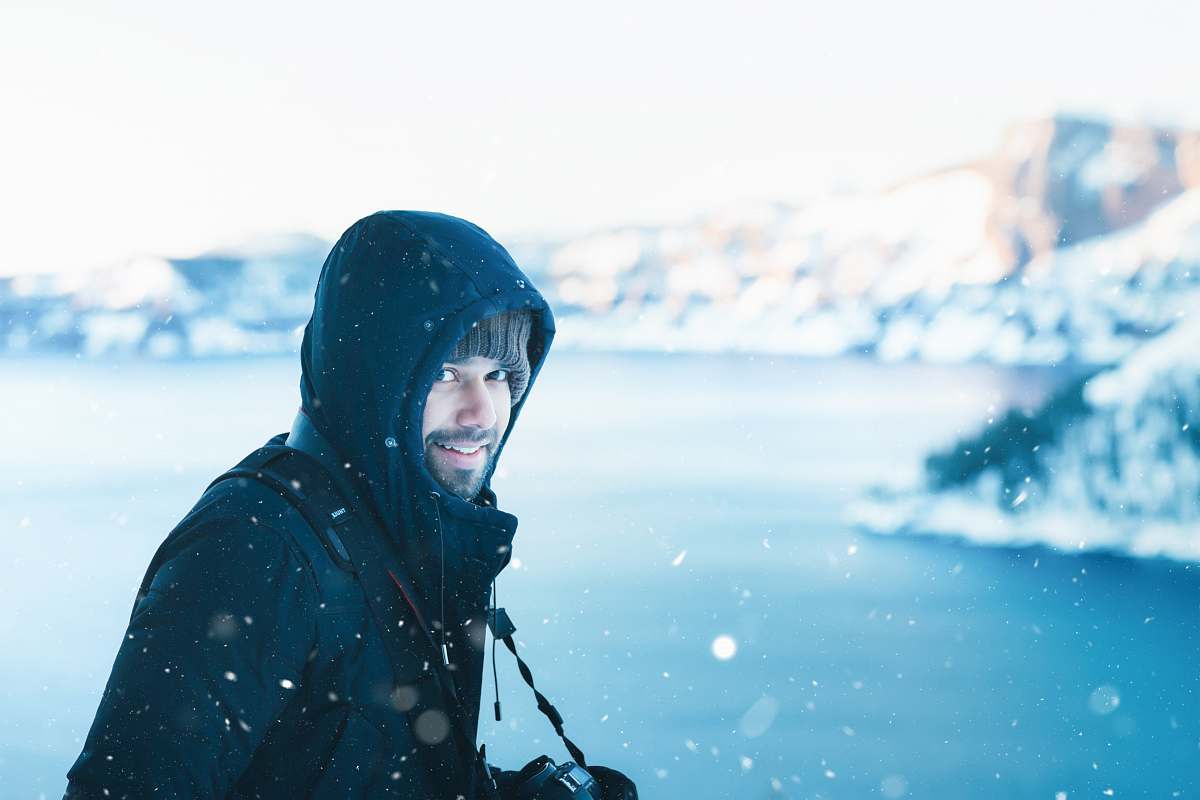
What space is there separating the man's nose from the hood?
0.12 meters

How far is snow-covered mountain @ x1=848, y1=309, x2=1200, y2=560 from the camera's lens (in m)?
7.81

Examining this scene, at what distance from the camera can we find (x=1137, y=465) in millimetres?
7930

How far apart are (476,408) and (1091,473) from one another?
25.6ft

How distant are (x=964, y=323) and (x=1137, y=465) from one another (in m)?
1.91

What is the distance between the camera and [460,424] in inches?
60.9

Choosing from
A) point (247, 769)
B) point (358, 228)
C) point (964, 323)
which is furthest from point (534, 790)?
point (964, 323)

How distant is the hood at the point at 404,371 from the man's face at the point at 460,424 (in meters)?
0.06

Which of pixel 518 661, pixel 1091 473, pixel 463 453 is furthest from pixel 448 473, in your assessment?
pixel 1091 473

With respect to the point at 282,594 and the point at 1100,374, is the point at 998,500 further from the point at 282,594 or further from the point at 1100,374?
the point at 282,594

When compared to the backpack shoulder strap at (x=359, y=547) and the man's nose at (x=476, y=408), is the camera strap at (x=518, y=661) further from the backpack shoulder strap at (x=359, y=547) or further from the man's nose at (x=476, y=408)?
the man's nose at (x=476, y=408)

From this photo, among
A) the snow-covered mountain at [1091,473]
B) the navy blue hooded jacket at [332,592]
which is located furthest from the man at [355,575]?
the snow-covered mountain at [1091,473]

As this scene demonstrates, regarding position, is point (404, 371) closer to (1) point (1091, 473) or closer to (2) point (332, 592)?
(2) point (332, 592)

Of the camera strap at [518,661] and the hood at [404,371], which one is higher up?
the hood at [404,371]

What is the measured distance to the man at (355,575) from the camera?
1.10m
